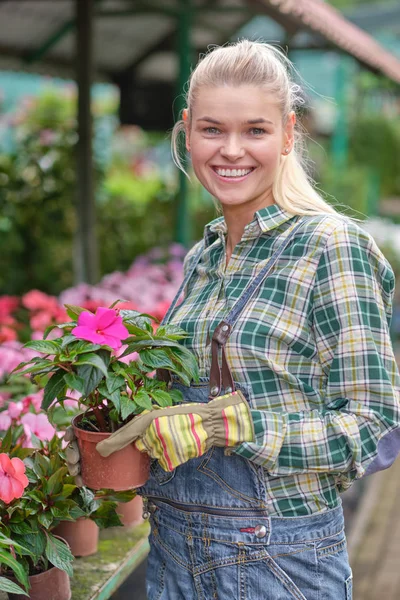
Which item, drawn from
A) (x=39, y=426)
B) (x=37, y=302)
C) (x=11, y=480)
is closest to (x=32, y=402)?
(x=39, y=426)

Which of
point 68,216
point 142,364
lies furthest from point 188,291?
point 68,216

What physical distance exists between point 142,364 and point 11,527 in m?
0.51

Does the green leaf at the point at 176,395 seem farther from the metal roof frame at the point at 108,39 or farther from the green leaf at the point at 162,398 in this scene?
the metal roof frame at the point at 108,39

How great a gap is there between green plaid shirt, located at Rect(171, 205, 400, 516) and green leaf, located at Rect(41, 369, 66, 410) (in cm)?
31

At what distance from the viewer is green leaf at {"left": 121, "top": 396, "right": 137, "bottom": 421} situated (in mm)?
1646

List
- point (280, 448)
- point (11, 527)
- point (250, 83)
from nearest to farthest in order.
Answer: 1. point (280, 448)
2. point (250, 83)
3. point (11, 527)

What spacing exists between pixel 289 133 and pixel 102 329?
607 millimetres

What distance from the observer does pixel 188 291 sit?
6.68ft

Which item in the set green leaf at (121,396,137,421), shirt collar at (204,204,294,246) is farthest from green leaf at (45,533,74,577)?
shirt collar at (204,204,294,246)

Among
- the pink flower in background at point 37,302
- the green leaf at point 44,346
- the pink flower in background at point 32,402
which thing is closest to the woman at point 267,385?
the green leaf at point 44,346

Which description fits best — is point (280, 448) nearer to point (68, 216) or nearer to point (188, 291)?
point (188, 291)

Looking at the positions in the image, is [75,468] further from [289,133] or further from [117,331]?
[289,133]

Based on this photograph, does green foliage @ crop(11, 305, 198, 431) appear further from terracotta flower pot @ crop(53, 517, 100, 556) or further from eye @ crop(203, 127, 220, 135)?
terracotta flower pot @ crop(53, 517, 100, 556)

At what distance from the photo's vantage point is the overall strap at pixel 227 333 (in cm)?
168
